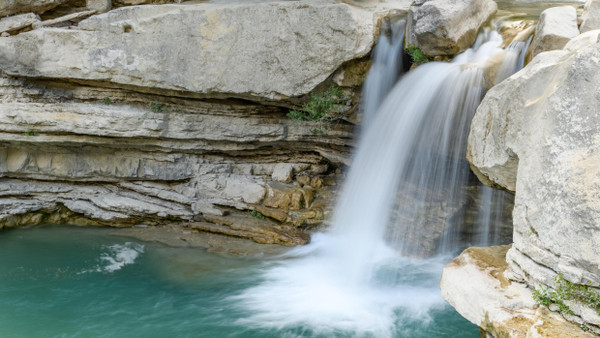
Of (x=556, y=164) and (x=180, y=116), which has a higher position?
(x=180, y=116)

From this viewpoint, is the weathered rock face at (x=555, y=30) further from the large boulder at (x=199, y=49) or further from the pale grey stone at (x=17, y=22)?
the pale grey stone at (x=17, y=22)

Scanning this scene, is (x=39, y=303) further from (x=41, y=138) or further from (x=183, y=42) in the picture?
(x=183, y=42)

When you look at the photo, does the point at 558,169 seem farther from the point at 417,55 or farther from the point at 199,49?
the point at 199,49

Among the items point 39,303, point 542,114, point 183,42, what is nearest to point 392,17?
point 183,42

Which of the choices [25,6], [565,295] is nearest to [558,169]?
[565,295]

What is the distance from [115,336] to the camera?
5.71 metres

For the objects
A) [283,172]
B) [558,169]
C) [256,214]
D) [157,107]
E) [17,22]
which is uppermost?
[17,22]

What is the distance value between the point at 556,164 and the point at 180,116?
7.28m

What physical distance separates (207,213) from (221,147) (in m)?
1.50

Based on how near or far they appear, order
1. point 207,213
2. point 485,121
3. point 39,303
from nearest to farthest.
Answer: point 485,121
point 39,303
point 207,213

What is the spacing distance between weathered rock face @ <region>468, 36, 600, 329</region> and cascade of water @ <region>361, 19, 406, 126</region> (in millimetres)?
4174

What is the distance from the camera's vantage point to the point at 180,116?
9.07 metres

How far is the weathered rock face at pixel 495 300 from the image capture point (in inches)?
136

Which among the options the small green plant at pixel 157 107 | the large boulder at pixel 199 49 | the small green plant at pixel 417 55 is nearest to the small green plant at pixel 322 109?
the large boulder at pixel 199 49
